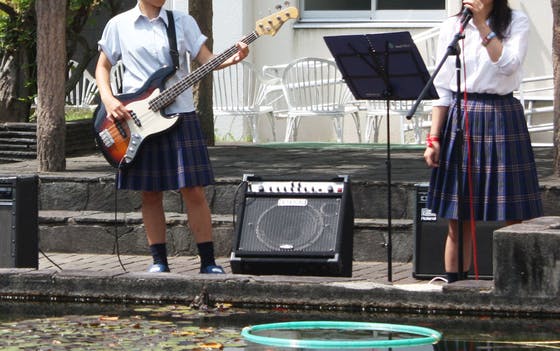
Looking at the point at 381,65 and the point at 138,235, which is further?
the point at 138,235

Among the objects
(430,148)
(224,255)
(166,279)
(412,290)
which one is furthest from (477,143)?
(224,255)

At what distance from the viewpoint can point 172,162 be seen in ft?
29.7

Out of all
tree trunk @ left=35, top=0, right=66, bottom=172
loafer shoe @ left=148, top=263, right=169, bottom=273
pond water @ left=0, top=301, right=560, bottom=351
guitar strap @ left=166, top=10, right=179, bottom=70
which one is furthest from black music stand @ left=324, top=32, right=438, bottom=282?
tree trunk @ left=35, top=0, right=66, bottom=172

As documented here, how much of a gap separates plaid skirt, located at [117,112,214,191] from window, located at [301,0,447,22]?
755 centimetres

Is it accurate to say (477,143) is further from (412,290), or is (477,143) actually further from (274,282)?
(274,282)

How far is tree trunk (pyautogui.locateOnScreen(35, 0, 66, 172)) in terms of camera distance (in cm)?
1188

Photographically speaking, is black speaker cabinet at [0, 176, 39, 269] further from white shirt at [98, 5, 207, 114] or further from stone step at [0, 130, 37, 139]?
stone step at [0, 130, 37, 139]

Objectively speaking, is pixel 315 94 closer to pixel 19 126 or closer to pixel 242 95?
pixel 242 95

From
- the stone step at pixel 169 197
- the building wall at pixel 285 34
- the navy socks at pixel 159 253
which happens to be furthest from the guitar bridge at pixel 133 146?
the building wall at pixel 285 34

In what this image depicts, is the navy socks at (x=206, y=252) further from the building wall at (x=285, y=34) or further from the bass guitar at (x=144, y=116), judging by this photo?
the building wall at (x=285, y=34)

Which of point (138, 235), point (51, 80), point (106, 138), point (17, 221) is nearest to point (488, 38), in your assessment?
point (106, 138)

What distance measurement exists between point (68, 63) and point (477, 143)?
7863 mm

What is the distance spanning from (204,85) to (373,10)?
352 centimetres

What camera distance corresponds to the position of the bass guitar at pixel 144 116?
8.91m
